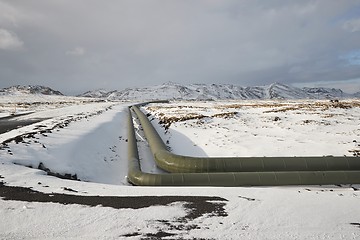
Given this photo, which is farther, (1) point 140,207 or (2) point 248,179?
(2) point 248,179

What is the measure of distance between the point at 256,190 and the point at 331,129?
52.1 feet

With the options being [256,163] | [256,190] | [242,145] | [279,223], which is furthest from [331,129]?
[279,223]

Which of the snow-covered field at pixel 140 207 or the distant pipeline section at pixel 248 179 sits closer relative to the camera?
the snow-covered field at pixel 140 207

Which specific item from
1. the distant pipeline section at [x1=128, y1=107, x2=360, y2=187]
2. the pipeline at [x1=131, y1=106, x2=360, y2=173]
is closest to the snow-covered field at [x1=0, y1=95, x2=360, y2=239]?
the distant pipeline section at [x1=128, y1=107, x2=360, y2=187]

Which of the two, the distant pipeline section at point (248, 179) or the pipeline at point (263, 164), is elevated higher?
the pipeline at point (263, 164)

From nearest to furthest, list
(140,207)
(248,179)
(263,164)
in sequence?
1. (140,207)
2. (248,179)
3. (263,164)

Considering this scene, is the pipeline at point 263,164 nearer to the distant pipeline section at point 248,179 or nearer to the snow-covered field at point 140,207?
the distant pipeline section at point 248,179

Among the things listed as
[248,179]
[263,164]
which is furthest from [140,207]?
[263,164]

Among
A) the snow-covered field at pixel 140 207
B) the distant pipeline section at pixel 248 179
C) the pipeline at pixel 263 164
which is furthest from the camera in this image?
the pipeline at pixel 263 164

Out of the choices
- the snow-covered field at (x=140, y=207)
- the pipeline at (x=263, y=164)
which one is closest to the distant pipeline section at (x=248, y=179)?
the snow-covered field at (x=140, y=207)

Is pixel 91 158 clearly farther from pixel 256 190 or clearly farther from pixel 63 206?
pixel 256 190

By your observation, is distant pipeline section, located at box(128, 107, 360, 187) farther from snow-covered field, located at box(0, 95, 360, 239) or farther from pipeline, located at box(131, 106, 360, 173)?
pipeline, located at box(131, 106, 360, 173)

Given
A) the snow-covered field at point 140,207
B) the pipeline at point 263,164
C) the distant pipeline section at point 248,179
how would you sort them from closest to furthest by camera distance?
1. the snow-covered field at point 140,207
2. the distant pipeline section at point 248,179
3. the pipeline at point 263,164

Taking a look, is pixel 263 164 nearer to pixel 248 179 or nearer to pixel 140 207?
pixel 248 179
